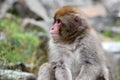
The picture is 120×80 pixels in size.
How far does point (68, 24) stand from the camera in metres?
8.45

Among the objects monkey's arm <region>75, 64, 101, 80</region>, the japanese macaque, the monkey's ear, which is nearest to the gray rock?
the japanese macaque

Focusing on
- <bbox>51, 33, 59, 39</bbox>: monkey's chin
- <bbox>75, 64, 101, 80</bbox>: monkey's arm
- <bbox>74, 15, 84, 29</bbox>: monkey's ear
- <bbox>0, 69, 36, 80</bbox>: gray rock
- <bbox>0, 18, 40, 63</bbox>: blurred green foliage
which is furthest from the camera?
<bbox>0, 18, 40, 63</bbox>: blurred green foliage

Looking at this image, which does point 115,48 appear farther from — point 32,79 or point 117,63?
point 32,79

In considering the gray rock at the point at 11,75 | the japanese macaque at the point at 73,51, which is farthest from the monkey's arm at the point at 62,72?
the gray rock at the point at 11,75

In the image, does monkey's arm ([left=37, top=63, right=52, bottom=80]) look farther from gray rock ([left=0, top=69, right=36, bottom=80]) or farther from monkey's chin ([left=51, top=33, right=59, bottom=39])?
gray rock ([left=0, top=69, right=36, bottom=80])

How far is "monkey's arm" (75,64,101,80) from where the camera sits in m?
8.18

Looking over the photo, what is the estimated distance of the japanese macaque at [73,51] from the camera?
8273mm

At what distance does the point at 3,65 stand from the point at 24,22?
6380mm

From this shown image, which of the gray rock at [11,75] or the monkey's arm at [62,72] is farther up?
the monkey's arm at [62,72]

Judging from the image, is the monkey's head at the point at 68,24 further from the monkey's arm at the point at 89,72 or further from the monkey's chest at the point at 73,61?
the monkey's arm at the point at 89,72

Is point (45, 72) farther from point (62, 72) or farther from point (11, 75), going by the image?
point (11, 75)

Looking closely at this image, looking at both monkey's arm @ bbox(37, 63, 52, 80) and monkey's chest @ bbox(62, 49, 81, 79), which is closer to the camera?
monkey's chest @ bbox(62, 49, 81, 79)

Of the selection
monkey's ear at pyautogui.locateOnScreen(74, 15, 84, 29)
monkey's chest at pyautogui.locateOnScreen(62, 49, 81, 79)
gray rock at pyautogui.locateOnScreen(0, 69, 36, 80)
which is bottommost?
gray rock at pyautogui.locateOnScreen(0, 69, 36, 80)

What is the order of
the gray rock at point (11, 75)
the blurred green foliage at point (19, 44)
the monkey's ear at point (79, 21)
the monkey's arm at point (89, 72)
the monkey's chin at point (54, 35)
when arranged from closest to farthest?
the monkey's arm at point (89, 72) → the monkey's chin at point (54, 35) → the monkey's ear at point (79, 21) → the gray rock at point (11, 75) → the blurred green foliage at point (19, 44)
